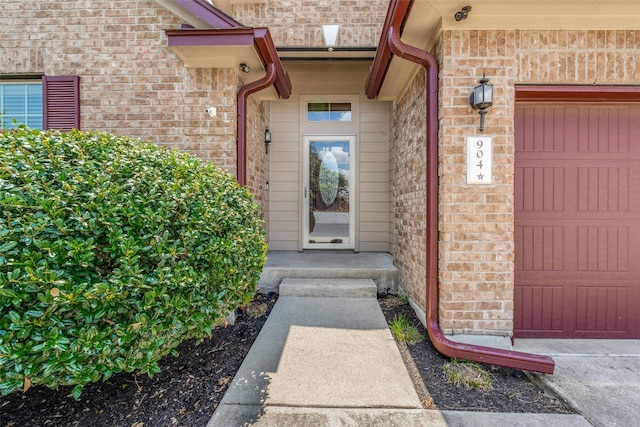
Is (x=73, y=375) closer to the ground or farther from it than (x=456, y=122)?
closer to the ground

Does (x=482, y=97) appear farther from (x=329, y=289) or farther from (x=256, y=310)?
(x=256, y=310)

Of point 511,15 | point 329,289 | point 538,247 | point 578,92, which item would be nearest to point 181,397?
point 329,289

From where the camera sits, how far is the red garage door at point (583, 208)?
2842 millimetres

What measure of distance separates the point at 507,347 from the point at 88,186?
350 cm

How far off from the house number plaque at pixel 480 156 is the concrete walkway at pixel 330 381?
174cm

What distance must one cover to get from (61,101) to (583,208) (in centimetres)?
595

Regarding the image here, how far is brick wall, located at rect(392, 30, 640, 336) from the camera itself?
8.73ft

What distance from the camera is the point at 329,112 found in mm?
5352

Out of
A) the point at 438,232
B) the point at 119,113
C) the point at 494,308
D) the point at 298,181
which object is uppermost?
the point at 119,113

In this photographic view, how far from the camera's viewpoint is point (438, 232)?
279cm

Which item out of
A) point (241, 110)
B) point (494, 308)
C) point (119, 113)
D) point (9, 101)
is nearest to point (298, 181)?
point (241, 110)

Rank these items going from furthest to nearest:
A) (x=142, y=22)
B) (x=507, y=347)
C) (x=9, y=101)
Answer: (x=9, y=101) → (x=142, y=22) → (x=507, y=347)

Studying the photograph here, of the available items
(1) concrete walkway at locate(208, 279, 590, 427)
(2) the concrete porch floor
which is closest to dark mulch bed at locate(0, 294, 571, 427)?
(1) concrete walkway at locate(208, 279, 590, 427)

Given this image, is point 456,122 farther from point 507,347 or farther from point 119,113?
point 119,113
